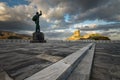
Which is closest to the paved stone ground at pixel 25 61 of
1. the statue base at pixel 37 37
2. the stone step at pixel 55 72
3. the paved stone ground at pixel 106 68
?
the stone step at pixel 55 72

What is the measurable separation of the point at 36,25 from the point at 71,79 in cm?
2168

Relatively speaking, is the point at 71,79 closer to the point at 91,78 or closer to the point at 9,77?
the point at 91,78

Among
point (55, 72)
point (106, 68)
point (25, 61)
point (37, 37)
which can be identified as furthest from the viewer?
point (37, 37)

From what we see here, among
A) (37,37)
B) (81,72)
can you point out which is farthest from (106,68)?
(37,37)

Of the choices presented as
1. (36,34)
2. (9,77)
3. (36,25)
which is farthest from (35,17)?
(9,77)

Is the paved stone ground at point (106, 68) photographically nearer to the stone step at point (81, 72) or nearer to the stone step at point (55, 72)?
the stone step at point (81, 72)

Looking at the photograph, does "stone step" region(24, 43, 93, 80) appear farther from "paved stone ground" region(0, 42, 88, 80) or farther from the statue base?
the statue base

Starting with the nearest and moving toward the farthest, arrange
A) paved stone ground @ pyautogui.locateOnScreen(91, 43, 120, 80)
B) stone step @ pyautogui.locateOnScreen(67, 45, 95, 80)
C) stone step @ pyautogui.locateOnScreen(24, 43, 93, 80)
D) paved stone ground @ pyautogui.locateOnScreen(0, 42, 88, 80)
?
stone step @ pyautogui.locateOnScreen(24, 43, 93, 80) < stone step @ pyautogui.locateOnScreen(67, 45, 95, 80) < paved stone ground @ pyautogui.locateOnScreen(0, 42, 88, 80) < paved stone ground @ pyautogui.locateOnScreen(91, 43, 120, 80)

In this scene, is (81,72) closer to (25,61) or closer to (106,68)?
(106,68)

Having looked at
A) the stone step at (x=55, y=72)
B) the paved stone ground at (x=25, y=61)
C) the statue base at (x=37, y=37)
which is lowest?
the paved stone ground at (x=25, y=61)

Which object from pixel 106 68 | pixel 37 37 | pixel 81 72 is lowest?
pixel 106 68

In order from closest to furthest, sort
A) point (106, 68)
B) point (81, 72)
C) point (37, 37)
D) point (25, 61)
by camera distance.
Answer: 1. point (81, 72)
2. point (106, 68)
3. point (25, 61)
4. point (37, 37)

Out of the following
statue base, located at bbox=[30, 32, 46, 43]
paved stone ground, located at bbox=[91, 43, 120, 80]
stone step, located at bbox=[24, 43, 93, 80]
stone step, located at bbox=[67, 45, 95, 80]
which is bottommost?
paved stone ground, located at bbox=[91, 43, 120, 80]

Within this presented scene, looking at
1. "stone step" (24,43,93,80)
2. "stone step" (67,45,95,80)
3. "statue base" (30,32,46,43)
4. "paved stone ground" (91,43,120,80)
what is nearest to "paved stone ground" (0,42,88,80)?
"stone step" (24,43,93,80)
